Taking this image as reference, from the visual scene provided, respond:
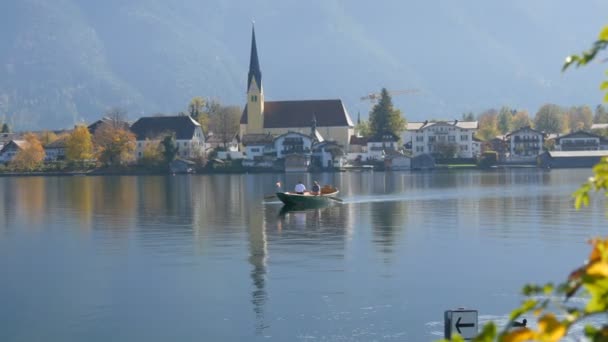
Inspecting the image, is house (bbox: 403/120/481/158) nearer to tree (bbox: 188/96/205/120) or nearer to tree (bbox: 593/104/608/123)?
tree (bbox: 188/96/205/120)

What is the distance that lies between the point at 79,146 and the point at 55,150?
37.9 ft

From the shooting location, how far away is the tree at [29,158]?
422 feet

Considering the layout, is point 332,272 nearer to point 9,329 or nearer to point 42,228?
point 9,329

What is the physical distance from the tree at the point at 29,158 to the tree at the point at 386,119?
4765 centimetres

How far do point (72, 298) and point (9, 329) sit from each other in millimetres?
3562

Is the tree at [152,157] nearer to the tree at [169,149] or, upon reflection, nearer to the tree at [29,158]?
the tree at [169,149]

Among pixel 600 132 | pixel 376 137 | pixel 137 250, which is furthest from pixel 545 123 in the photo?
pixel 137 250

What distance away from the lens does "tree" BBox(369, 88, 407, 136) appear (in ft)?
436

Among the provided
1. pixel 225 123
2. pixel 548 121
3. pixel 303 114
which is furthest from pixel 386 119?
pixel 548 121

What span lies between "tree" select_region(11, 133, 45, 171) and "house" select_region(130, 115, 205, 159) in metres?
13.8

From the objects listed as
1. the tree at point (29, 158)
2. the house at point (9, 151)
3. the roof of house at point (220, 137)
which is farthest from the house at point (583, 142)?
the house at point (9, 151)

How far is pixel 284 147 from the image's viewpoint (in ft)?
410

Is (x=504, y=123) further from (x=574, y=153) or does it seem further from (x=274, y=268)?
(x=274, y=268)

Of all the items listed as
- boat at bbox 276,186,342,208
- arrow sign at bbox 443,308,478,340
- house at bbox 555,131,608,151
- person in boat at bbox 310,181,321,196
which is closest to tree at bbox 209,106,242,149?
house at bbox 555,131,608,151
